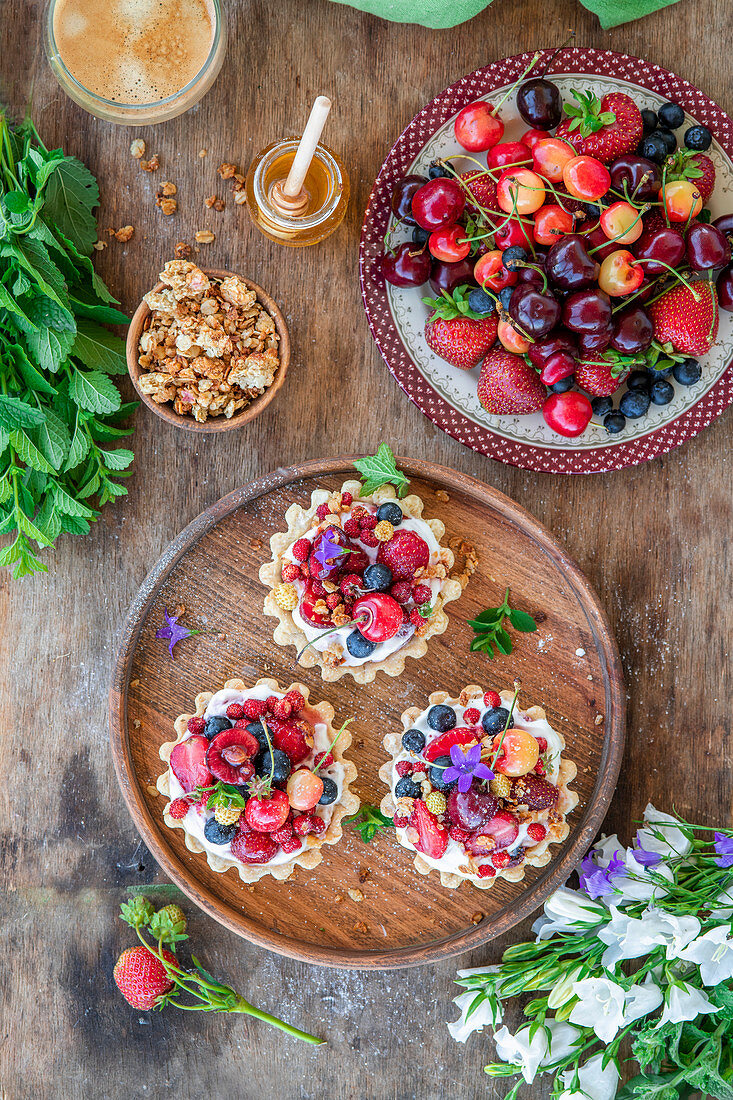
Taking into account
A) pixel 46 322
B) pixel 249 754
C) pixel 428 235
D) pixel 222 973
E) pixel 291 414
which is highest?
pixel 428 235

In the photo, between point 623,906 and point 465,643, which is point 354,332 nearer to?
point 465,643

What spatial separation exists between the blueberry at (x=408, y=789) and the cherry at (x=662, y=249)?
1.06 metres

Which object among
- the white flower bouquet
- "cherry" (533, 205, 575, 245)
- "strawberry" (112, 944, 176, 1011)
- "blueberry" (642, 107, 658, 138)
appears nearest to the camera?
the white flower bouquet

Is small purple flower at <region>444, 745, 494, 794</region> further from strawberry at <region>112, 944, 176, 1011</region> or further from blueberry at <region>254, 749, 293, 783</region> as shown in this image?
strawberry at <region>112, 944, 176, 1011</region>

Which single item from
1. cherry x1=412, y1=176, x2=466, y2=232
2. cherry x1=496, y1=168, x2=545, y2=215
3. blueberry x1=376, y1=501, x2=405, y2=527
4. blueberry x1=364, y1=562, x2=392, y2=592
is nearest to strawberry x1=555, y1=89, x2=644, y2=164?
cherry x1=496, y1=168, x2=545, y2=215

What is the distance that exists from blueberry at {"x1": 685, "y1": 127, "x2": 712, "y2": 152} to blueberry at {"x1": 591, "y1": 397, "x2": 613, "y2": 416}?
51cm

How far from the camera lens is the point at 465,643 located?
5.21ft

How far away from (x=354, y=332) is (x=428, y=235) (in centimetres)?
25

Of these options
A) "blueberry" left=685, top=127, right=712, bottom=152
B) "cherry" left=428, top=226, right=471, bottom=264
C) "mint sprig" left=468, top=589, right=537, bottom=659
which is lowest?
"mint sprig" left=468, top=589, right=537, bottom=659

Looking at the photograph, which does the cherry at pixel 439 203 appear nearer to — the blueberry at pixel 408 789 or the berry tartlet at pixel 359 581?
the berry tartlet at pixel 359 581

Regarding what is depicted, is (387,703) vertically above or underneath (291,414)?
underneath

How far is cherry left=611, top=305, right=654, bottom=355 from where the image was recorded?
142 centimetres

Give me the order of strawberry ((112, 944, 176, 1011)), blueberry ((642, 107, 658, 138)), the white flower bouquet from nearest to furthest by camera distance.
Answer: the white flower bouquet
blueberry ((642, 107, 658, 138))
strawberry ((112, 944, 176, 1011))

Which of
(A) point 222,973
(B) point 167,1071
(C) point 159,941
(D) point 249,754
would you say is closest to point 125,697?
(D) point 249,754
